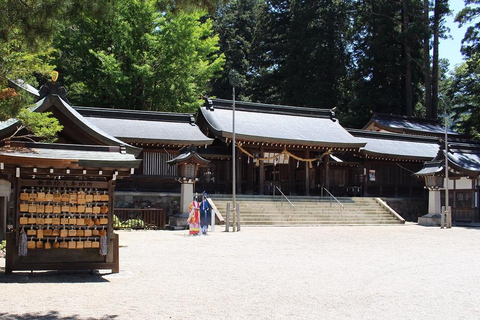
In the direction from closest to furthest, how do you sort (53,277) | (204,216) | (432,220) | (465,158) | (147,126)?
(53,277) → (204,216) → (432,220) → (147,126) → (465,158)

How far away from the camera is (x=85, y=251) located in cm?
987

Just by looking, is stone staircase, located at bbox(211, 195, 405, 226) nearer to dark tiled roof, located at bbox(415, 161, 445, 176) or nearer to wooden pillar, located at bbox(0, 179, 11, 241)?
dark tiled roof, located at bbox(415, 161, 445, 176)

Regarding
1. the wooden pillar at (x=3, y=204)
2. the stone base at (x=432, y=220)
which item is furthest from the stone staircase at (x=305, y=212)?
the wooden pillar at (x=3, y=204)

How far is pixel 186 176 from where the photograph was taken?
2255cm

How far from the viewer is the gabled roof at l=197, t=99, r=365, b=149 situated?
27.2m

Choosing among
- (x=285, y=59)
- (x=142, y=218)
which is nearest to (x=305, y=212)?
(x=142, y=218)

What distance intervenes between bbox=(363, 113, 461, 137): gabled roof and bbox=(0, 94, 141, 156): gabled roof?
28.8 m

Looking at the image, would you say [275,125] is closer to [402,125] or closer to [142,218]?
[142,218]

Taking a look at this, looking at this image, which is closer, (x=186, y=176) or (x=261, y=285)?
(x=261, y=285)

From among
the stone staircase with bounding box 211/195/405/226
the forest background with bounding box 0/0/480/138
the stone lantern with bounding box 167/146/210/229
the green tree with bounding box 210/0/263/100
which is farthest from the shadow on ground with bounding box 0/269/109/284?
the green tree with bounding box 210/0/263/100

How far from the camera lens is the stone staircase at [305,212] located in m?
23.5

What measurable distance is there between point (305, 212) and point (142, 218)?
7.76 meters

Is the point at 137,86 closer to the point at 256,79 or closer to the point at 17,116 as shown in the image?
the point at 256,79

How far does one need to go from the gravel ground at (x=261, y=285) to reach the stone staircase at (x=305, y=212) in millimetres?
8397
